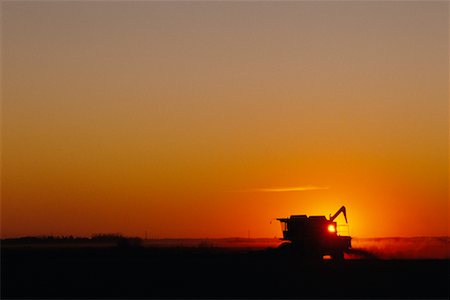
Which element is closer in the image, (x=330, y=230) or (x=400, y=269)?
(x=400, y=269)

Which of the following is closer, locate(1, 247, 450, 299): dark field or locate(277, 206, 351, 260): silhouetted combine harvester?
locate(1, 247, 450, 299): dark field

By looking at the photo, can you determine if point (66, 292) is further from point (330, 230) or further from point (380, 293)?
point (330, 230)

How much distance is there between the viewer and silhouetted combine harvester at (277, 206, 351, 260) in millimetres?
57094

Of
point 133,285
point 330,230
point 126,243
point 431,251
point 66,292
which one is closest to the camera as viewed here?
point 66,292

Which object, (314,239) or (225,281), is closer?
(225,281)

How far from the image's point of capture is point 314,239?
188 ft

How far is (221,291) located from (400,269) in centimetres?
1486

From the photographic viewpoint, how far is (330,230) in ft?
190

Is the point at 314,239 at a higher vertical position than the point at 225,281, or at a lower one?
higher

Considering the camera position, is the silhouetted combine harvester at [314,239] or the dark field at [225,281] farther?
the silhouetted combine harvester at [314,239]

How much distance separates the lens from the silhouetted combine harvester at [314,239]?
187 feet

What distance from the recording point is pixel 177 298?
29453 mm

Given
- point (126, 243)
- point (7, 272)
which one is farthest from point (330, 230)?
point (126, 243)

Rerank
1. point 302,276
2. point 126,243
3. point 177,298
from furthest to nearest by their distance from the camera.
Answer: point 126,243
point 302,276
point 177,298
